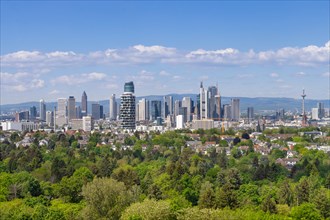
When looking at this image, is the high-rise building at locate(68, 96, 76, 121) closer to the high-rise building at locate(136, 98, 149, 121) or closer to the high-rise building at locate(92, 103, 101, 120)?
the high-rise building at locate(92, 103, 101, 120)

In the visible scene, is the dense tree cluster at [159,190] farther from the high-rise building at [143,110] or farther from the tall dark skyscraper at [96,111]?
the tall dark skyscraper at [96,111]

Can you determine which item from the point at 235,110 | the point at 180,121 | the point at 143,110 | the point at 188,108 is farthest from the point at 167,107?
the point at 180,121

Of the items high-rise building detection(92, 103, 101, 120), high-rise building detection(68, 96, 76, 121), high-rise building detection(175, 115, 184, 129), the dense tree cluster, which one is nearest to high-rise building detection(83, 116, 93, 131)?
high-rise building detection(175, 115, 184, 129)

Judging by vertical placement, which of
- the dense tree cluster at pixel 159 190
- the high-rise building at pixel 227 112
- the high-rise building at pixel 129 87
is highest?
the high-rise building at pixel 129 87

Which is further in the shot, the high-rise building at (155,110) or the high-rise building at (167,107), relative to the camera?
the high-rise building at (167,107)

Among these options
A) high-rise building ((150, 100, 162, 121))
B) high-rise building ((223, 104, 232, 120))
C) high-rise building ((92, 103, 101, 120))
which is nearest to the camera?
high-rise building ((223, 104, 232, 120))

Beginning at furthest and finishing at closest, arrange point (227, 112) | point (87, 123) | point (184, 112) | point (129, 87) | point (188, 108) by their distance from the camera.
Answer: point (227, 112) → point (188, 108) → point (184, 112) → point (87, 123) → point (129, 87)

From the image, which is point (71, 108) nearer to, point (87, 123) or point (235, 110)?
point (87, 123)

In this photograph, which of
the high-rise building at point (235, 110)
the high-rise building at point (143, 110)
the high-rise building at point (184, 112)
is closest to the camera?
the high-rise building at point (184, 112)

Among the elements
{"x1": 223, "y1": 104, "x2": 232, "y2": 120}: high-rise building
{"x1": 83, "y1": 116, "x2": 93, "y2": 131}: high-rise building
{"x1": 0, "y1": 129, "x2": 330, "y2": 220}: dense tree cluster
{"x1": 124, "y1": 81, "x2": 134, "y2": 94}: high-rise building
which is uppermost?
{"x1": 124, "y1": 81, "x2": 134, "y2": 94}: high-rise building

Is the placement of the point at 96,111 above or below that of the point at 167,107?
below

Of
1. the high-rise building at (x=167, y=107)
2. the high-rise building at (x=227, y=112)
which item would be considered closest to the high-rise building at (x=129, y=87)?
the high-rise building at (x=227, y=112)

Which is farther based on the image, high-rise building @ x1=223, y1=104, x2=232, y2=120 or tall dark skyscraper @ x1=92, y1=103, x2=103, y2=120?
tall dark skyscraper @ x1=92, y1=103, x2=103, y2=120
